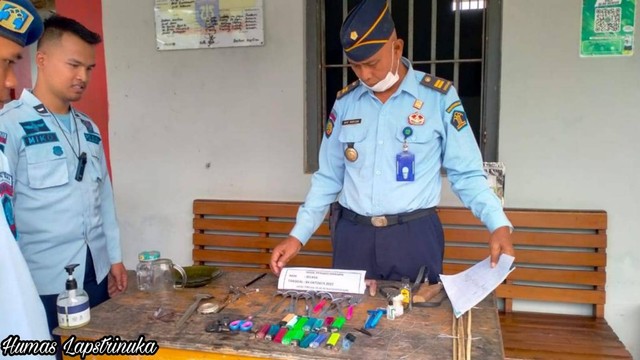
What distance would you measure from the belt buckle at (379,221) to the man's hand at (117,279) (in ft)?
3.75

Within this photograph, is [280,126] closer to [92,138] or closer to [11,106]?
[92,138]

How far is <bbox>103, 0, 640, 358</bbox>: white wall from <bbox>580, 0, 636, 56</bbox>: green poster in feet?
0.18

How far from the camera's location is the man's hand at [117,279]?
2088 millimetres

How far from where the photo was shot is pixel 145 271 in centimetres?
170

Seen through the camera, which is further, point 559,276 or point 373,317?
point 559,276

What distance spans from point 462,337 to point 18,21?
1.47m

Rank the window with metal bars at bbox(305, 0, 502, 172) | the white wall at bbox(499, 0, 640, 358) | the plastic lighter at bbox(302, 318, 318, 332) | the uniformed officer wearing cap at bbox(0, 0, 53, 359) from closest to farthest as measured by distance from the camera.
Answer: the uniformed officer wearing cap at bbox(0, 0, 53, 359)
the plastic lighter at bbox(302, 318, 318, 332)
the white wall at bbox(499, 0, 640, 358)
the window with metal bars at bbox(305, 0, 502, 172)

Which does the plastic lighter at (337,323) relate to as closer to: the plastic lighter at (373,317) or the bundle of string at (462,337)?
the plastic lighter at (373,317)

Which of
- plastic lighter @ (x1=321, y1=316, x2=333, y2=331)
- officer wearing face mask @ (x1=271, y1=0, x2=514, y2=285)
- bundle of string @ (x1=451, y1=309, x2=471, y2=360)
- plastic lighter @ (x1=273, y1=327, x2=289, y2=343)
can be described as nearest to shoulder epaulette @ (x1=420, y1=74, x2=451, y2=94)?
officer wearing face mask @ (x1=271, y1=0, x2=514, y2=285)

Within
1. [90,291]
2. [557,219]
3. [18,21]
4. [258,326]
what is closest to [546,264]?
[557,219]

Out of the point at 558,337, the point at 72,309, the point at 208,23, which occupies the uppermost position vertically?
the point at 208,23

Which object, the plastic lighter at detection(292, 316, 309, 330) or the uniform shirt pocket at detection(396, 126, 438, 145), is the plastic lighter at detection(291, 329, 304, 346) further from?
the uniform shirt pocket at detection(396, 126, 438, 145)

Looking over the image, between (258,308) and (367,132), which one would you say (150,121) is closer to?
(367,132)

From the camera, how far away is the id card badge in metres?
1.79
